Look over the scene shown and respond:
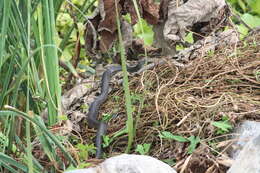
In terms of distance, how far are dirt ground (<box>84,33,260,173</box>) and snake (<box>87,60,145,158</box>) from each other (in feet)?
0.12

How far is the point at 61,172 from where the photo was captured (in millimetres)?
1929

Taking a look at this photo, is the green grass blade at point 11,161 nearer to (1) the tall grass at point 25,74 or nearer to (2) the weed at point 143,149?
(1) the tall grass at point 25,74

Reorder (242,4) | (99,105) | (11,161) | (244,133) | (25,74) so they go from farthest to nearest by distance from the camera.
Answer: (242,4), (99,105), (25,74), (244,133), (11,161)

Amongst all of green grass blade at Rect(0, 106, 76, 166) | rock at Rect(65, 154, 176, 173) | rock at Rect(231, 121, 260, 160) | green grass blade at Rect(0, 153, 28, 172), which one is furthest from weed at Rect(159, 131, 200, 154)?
green grass blade at Rect(0, 153, 28, 172)

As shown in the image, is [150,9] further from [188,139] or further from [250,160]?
[250,160]

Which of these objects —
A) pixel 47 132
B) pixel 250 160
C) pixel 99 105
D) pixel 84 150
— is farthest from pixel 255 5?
pixel 47 132

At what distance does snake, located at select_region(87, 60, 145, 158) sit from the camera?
223cm

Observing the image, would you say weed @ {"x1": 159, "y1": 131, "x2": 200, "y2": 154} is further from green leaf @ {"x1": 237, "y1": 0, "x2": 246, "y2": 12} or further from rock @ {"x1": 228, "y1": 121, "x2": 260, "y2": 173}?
green leaf @ {"x1": 237, "y1": 0, "x2": 246, "y2": 12}

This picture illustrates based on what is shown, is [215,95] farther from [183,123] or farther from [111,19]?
[111,19]

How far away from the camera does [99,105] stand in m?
2.54

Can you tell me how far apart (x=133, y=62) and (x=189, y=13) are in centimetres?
45

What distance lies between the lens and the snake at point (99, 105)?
7.30 ft

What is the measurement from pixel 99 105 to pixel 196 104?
54cm

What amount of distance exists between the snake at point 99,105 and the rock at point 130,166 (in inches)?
17.3
